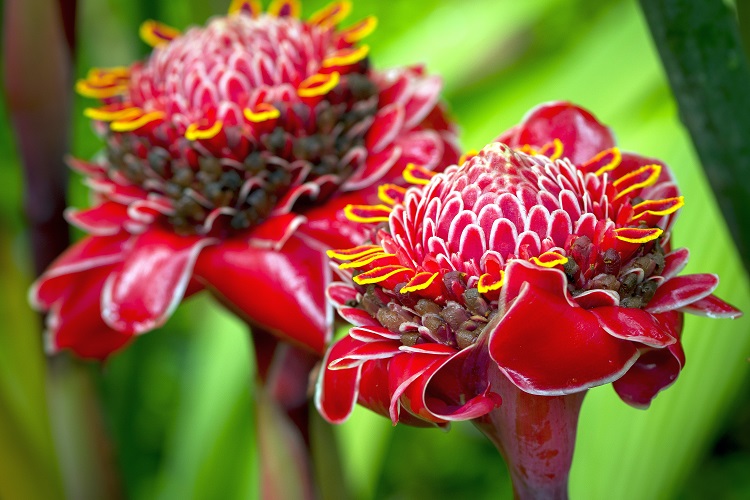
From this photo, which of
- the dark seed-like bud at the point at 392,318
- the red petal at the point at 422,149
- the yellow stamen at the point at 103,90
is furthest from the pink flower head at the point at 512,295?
the yellow stamen at the point at 103,90

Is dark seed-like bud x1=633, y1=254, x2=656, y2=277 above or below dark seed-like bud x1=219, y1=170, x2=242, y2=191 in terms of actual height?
below

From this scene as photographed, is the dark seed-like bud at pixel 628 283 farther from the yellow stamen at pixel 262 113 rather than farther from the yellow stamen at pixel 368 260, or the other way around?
the yellow stamen at pixel 262 113

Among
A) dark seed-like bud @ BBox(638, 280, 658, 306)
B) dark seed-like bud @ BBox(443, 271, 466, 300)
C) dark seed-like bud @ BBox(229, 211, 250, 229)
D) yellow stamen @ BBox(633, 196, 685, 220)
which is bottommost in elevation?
dark seed-like bud @ BBox(638, 280, 658, 306)

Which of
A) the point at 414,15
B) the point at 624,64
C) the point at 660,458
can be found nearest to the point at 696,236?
the point at 660,458

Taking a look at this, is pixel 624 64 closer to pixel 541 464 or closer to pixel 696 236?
pixel 696 236

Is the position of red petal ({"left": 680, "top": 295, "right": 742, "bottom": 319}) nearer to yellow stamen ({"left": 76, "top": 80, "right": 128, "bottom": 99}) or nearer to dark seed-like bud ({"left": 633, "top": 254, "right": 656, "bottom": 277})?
dark seed-like bud ({"left": 633, "top": 254, "right": 656, "bottom": 277})

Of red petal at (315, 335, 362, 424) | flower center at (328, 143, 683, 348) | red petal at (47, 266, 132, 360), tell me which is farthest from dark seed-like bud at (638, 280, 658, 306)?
red petal at (47, 266, 132, 360)

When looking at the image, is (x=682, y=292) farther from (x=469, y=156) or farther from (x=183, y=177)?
(x=183, y=177)

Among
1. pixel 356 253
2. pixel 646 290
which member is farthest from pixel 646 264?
pixel 356 253
